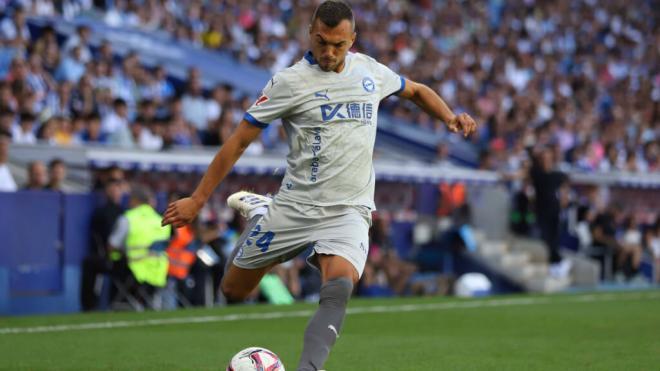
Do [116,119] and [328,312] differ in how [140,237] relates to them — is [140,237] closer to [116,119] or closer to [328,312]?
[116,119]

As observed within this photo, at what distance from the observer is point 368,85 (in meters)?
6.88

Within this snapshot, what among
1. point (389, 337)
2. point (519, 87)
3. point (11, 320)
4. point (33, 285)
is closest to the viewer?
point (389, 337)

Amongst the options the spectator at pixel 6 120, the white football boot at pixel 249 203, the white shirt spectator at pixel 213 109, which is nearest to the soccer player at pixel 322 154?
the white football boot at pixel 249 203

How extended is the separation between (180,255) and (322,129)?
9.08 metres

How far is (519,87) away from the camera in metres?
30.5

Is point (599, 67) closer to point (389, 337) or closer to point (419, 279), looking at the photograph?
point (419, 279)

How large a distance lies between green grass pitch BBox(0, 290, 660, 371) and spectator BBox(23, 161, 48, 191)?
7.59ft

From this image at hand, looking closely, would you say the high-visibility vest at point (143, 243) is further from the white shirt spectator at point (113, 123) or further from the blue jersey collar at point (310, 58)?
the blue jersey collar at point (310, 58)

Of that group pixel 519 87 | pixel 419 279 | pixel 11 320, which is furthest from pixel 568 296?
pixel 519 87

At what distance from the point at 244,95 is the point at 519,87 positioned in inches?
412

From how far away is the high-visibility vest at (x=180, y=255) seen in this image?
15.4 m

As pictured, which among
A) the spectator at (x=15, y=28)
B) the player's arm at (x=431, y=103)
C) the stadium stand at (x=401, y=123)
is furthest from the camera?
the spectator at (x=15, y=28)

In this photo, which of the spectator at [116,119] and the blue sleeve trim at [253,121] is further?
the spectator at [116,119]

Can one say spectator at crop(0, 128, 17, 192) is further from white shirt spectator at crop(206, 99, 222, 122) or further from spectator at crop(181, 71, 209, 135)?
white shirt spectator at crop(206, 99, 222, 122)
